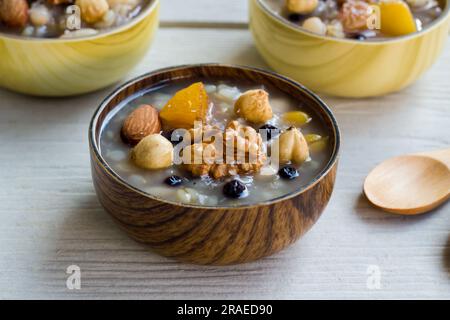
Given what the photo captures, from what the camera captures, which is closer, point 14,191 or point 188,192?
point 188,192

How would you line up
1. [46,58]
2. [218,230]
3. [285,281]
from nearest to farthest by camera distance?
[218,230] → [285,281] → [46,58]

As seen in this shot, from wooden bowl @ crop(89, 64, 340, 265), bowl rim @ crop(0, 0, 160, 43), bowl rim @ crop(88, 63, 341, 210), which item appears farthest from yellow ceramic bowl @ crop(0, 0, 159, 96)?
wooden bowl @ crop(89, 64, 340, 265)

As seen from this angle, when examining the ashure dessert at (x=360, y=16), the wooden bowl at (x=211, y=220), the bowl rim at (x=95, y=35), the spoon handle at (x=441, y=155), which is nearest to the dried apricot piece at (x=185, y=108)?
the wooden bowl at (x=211, y=220)

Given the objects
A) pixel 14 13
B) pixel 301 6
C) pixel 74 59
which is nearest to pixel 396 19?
pixel 301 6

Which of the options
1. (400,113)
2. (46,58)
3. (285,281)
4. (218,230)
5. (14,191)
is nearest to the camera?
(218,230)

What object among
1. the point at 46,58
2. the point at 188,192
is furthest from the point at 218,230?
the point at 46,58

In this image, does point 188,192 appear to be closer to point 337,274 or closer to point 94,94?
point 337,274

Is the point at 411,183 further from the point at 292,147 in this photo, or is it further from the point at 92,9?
the point at 92,9

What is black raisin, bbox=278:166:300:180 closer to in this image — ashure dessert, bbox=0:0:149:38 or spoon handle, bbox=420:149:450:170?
spoon handle, bbox=420:149:450:170

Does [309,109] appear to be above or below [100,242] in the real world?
above
